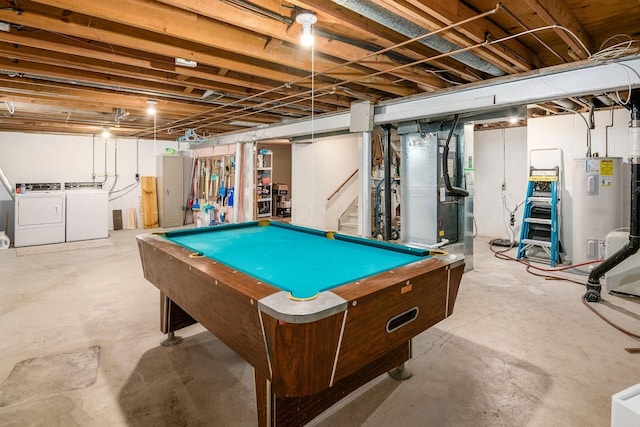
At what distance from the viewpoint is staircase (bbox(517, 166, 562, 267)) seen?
510 centimetres

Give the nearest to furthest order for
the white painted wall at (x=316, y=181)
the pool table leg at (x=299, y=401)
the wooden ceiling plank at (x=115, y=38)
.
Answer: the pool table leg at (x=299, y=401) < the wooden ceiling plank at (x=115, y=38) < the white painted wall at (x=316, y=181)

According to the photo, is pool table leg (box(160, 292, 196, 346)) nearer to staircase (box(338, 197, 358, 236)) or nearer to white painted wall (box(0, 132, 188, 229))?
staircase (box(338, 197, 358, 236))

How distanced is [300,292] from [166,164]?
25.7 ft

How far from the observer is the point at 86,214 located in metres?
6.79

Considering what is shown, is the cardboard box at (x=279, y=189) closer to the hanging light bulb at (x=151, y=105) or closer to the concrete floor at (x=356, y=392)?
the hanging light bulb at (x=151, y=105)

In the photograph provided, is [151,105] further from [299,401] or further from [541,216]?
[541,216]

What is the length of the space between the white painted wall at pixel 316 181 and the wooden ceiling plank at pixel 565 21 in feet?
13.3

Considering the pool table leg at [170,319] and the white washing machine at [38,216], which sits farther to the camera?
the white washing machine at [38,216]

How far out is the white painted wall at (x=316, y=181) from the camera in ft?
21.4

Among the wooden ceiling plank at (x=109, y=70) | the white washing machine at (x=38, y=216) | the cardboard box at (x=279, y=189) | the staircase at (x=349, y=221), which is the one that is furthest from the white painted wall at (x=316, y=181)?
the white washing machine at (x=38, y=216)

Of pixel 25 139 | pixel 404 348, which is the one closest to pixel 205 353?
pixel 404 348

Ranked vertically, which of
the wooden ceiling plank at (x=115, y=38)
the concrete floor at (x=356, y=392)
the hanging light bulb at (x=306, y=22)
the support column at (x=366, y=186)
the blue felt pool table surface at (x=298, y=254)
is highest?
the wooden ceiling plank at (x=115, y=38)

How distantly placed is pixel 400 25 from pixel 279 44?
980mm

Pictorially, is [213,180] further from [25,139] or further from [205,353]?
[205,353]
